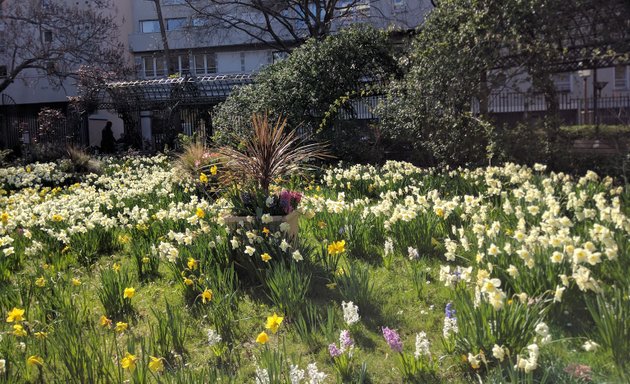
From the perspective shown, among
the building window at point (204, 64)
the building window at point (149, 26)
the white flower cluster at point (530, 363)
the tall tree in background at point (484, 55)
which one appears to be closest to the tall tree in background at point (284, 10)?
the tall tree in background at point (484, 55)

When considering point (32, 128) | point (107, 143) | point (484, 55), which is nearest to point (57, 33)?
point (107, 143)

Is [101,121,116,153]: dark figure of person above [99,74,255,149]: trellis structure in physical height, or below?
below

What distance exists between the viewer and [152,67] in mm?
38531

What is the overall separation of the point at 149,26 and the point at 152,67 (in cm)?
297

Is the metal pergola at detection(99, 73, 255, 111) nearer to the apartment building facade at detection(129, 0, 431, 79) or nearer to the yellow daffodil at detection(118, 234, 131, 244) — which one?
the apartment building facade at detection(129, 0, 431, 79)

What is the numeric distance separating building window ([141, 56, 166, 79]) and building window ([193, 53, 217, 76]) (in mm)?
2227

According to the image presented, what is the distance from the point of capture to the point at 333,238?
493 centimetres

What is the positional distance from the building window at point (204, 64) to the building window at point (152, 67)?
2.23m

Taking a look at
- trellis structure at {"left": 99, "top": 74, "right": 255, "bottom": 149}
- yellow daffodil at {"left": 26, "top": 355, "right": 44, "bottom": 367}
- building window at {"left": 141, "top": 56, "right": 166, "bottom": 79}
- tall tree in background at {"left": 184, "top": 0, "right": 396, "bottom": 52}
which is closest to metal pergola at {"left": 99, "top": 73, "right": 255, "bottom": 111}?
trellis structure at {"left": 99, "top": 74, "right": 255, "bottom": 149}

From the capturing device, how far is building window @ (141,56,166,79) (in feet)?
125

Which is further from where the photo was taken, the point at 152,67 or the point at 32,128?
the point at 152,67

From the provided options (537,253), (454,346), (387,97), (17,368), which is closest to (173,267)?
(17,368)

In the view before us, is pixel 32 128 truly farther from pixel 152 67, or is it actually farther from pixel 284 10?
pixel 284 10

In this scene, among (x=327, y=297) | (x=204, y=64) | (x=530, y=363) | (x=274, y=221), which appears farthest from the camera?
(x=204, y=64)
